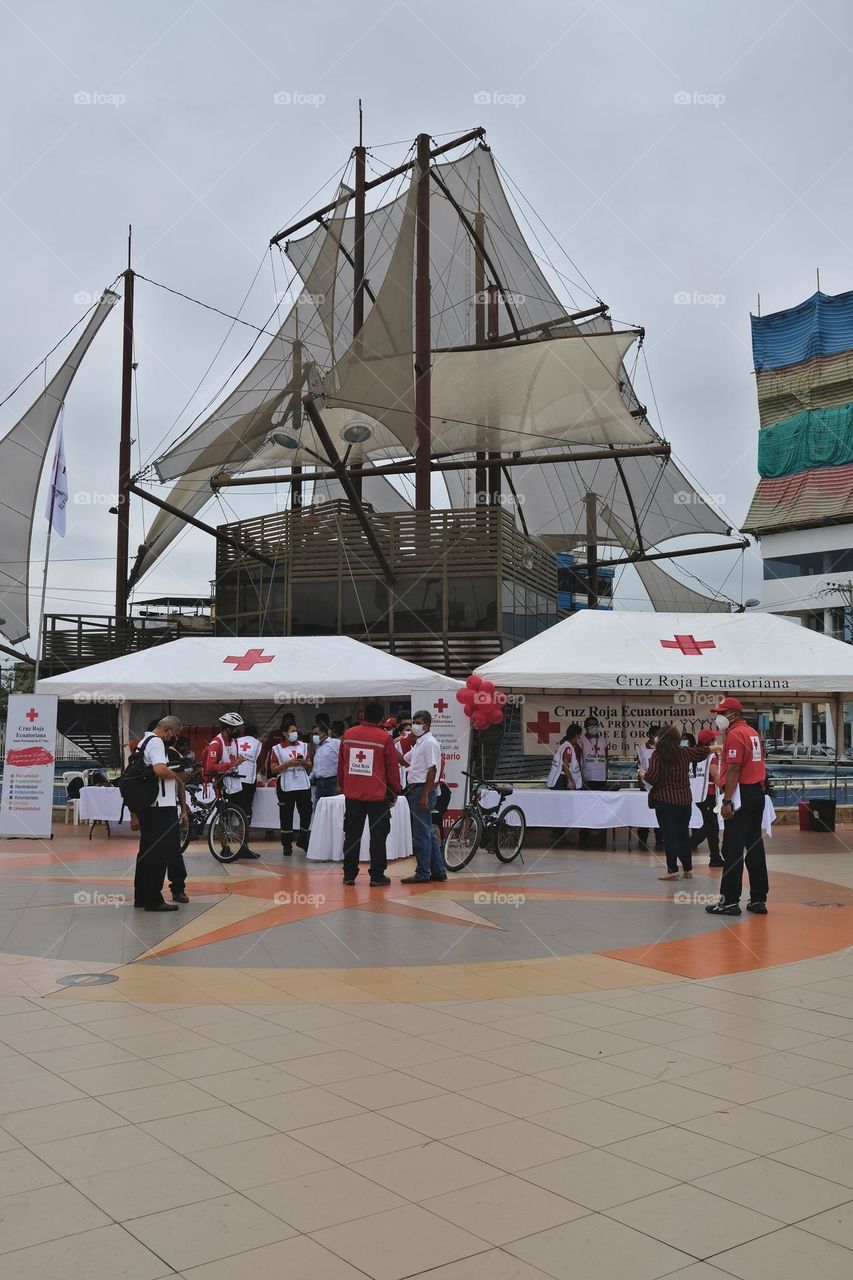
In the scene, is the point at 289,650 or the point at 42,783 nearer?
the point at 42,783

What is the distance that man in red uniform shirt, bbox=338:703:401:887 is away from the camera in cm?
1127

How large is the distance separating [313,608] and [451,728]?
1159cm

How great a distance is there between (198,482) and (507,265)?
15214mm

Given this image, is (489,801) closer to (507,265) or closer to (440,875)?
(440,875)

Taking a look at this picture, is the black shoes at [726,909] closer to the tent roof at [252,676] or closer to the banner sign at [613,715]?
the tent roof at [252,676]

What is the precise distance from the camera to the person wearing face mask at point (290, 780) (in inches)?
576

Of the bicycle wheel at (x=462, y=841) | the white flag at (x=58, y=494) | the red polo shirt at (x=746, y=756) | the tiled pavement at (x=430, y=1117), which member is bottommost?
the tiled pavement at (x=430, y=1117)

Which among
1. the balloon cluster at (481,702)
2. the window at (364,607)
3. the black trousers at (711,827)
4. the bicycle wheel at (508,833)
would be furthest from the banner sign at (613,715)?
the window at (364,607)

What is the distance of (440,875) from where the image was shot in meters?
12.2

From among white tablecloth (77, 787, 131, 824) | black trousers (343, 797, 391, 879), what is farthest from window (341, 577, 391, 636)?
black trousers (343, 797, 391, 879)

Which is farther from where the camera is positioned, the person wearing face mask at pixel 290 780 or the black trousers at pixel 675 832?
the person wearing face mask at pixel 290 780

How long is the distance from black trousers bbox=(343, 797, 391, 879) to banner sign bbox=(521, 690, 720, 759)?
768 cm

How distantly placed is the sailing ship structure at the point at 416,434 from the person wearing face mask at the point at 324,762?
888 centimetres

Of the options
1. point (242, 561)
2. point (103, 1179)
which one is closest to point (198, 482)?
point (242, 561)
